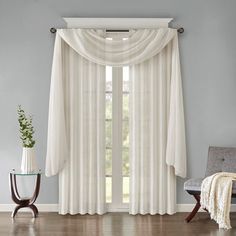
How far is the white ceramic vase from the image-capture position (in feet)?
16.5

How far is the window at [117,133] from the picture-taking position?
5.43 m

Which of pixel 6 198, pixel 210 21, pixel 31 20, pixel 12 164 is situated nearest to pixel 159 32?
pixel 210 21

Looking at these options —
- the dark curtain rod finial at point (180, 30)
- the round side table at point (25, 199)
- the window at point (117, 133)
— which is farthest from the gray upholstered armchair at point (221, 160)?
the round side table at point (25, 199)

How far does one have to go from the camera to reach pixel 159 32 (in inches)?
206

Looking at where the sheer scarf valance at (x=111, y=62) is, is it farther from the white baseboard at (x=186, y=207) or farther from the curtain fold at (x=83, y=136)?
the white baseboard at (x=186, y=207)

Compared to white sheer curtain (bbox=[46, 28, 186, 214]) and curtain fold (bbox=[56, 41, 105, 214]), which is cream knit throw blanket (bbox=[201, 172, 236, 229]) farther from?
curtain fold (bbox=[56, 41, 105, 214])

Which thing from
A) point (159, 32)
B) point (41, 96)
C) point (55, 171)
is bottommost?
point (55, 171)

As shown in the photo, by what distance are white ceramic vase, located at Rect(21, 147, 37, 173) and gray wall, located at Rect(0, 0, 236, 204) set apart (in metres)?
0.34

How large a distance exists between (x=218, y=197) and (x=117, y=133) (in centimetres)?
142

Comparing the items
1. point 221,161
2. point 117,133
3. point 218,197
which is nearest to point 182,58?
point 117,133

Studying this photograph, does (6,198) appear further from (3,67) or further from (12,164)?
(3,67)

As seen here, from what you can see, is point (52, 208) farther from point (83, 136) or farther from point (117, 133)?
point (117, 133)

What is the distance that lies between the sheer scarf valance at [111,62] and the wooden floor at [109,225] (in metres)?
0.54

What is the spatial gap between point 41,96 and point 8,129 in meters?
0.54
